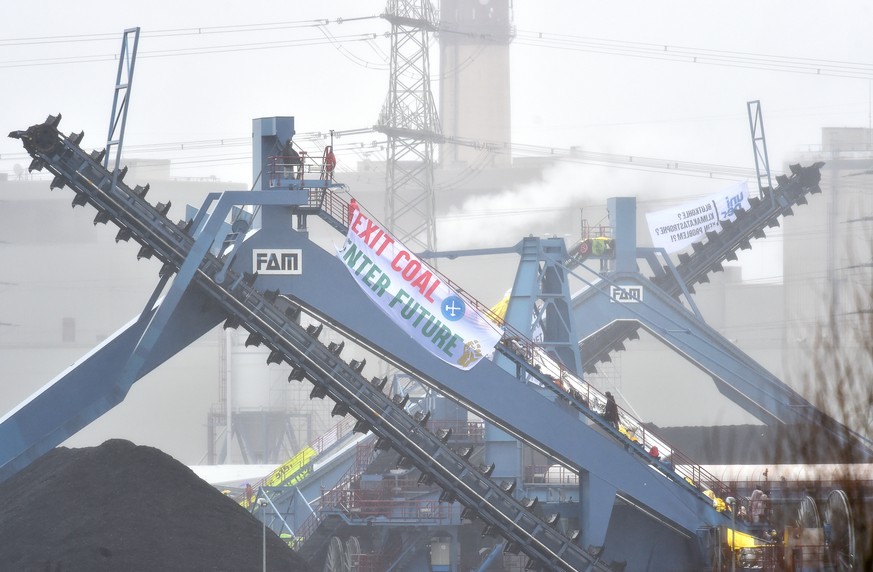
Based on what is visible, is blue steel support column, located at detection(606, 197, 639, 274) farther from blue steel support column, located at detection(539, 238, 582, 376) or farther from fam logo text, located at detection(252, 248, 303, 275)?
fam logo text, located at detection(252, 248, 303, 275)

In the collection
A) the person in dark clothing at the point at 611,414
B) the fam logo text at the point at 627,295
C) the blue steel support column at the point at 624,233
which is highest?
the blue steel support column at the point at 624,233

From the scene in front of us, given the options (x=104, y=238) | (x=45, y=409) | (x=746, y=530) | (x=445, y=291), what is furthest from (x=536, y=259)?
(x=104, y=238)

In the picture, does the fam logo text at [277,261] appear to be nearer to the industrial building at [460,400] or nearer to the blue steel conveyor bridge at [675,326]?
the industrial building at [460,400]

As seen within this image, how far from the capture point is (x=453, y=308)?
94.8 ft

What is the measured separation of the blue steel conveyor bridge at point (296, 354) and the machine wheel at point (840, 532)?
6357 millimetres

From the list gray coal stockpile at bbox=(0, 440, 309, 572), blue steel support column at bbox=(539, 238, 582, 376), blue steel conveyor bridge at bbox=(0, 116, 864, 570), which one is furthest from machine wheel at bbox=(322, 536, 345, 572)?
blue steel support column at bbox=(539, 238, 582, 376)

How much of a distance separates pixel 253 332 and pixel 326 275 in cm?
197

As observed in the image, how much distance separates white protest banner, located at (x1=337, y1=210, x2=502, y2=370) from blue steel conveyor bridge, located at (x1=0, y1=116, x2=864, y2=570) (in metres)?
0.30

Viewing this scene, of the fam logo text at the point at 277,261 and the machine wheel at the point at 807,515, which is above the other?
the fam logo text at the point at 277,261

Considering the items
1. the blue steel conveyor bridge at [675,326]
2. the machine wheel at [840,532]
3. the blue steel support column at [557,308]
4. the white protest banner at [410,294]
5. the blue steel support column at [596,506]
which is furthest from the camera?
the blue steel conveyor bridge at [675,326]

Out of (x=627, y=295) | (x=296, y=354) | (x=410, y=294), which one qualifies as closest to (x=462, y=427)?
(x=627, y=295)

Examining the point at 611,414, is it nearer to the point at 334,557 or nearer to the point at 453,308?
the point at 453,308

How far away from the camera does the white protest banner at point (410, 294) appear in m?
28.6

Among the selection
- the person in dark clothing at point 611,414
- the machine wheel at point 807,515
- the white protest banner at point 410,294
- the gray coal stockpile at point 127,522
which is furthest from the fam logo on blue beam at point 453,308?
the machine wheel at point 807,515
